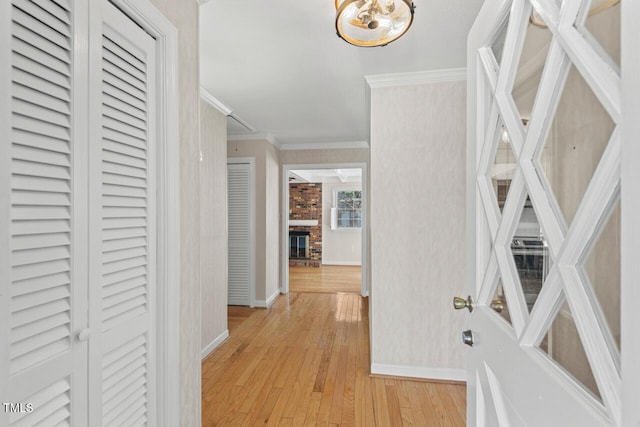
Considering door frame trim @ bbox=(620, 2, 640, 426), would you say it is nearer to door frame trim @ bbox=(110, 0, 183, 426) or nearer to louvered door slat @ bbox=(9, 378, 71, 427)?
louvered door slat @ bbox=(9, 378, 71, 427)

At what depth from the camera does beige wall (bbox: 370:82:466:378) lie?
253cm

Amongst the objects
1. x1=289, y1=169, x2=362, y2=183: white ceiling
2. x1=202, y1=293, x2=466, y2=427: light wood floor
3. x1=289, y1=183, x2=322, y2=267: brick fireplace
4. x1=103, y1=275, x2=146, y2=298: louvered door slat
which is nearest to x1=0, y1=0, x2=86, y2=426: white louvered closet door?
x1=103, y1=275, x2=146, y2=298: louvered door slat

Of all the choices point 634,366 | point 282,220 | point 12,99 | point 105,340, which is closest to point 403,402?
point 105,340

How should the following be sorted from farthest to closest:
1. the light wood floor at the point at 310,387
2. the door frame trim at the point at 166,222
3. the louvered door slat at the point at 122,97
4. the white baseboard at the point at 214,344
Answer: the white baseboard at the point at 214,344
the light wood floor at the point at 310,387
the door frame trim at the point at 166,222
the louvered door slat at the point at 122,97

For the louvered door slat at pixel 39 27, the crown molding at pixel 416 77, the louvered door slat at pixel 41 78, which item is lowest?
the louvered door slat at pixel 41 78

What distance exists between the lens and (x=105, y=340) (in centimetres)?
100

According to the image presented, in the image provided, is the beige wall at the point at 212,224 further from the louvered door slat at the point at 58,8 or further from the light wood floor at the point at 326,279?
the light wood floor at the point at 326,279

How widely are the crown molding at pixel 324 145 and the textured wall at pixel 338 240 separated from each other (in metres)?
3.16

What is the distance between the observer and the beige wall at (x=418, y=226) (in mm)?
2525

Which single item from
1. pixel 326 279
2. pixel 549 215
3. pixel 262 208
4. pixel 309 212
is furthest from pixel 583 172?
pixel 309 212

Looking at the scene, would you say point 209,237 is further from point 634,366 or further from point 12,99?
point 634,366

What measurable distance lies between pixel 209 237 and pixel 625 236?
10.5 ft

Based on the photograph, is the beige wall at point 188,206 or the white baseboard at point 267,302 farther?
the white baseboard at point 267,302

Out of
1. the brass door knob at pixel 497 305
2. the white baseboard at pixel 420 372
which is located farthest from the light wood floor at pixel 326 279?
the brass door knob at pixel 497 305
